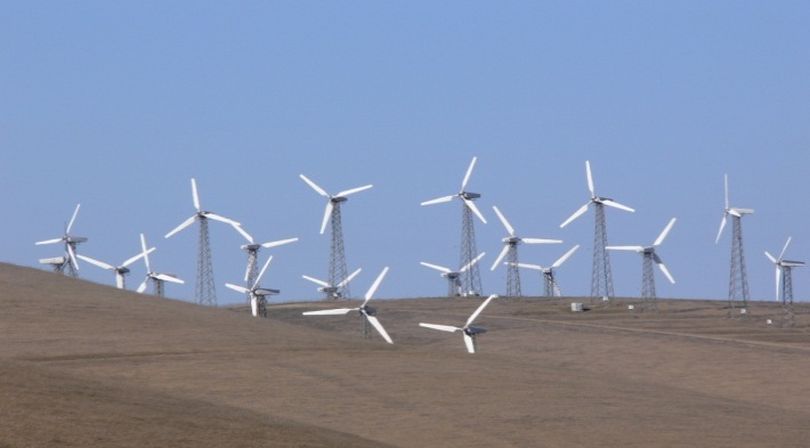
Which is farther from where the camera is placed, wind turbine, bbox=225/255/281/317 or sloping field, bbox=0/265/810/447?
wind turbine, bbox=225/255/281/317

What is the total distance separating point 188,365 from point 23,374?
33541 mm

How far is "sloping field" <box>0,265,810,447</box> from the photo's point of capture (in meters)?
49.7

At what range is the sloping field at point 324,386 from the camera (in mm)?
49656

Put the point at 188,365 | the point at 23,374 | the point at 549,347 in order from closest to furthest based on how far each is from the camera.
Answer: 1. the point at 23,374
2. the point at 188,365
3. the point at 549,347

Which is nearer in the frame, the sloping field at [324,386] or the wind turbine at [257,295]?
the sloping field at [324,386]

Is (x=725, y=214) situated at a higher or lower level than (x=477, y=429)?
higher

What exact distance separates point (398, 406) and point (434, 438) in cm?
888

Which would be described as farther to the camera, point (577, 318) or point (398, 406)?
point (577, 318)

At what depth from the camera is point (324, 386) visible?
8081 cm

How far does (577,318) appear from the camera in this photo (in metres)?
173

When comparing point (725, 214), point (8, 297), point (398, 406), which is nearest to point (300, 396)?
point (398, 406)

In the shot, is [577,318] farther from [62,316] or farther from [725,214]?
[62,316]

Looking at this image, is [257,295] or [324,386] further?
[257,295]

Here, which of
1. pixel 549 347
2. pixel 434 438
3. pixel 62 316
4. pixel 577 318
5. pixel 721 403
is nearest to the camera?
pixel 434 438
